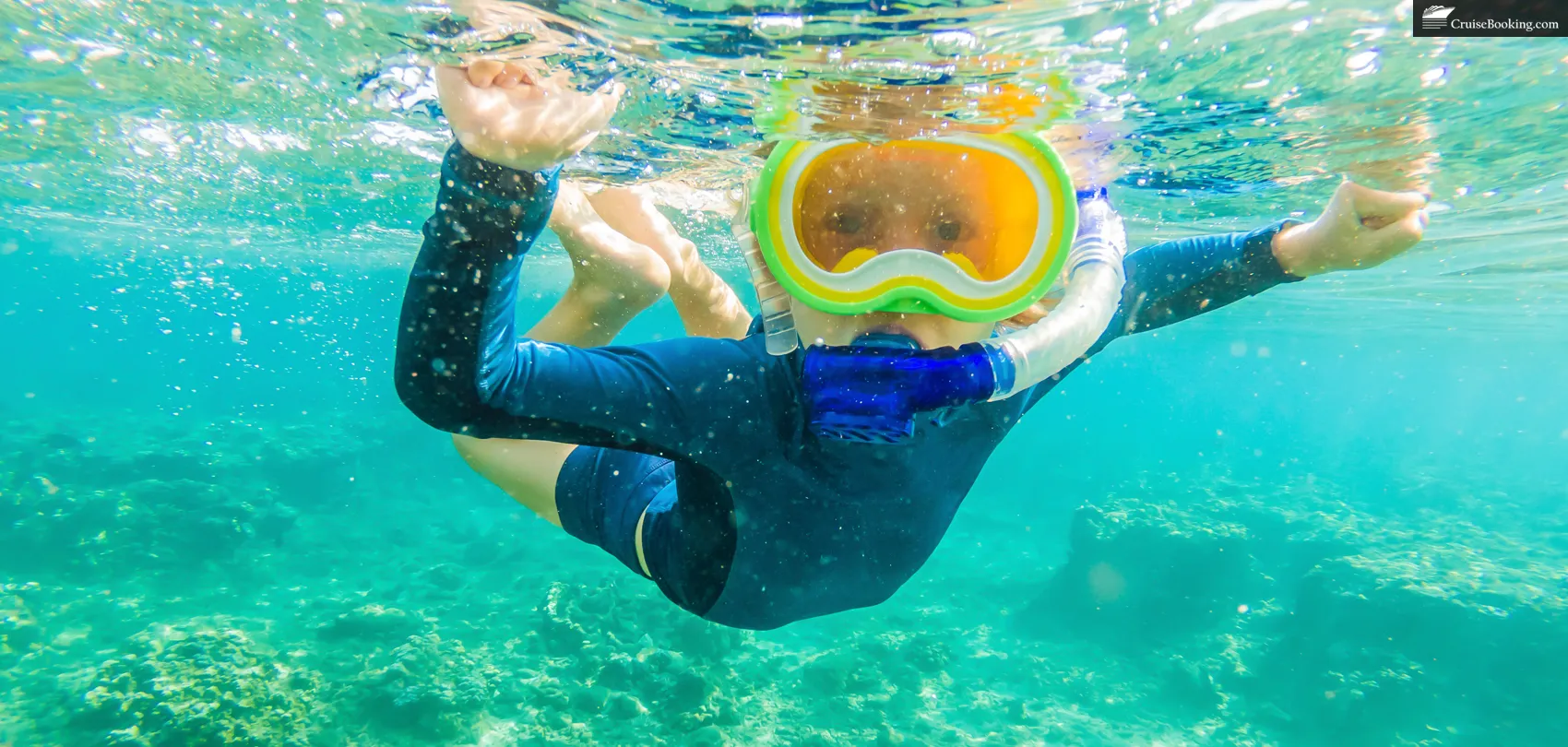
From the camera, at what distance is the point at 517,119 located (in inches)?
65.0

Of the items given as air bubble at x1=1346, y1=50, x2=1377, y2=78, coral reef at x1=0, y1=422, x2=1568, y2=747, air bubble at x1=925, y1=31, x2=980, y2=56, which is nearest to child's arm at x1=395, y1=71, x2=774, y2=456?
air bubble at x1=925, y1=31, x2=980, y2=56

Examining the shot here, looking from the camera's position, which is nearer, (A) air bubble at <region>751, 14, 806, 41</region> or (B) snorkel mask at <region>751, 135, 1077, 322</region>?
(B) snorkel mask at <region>751, 135, 1077, 322</region>

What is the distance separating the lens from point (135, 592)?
47.9 feet

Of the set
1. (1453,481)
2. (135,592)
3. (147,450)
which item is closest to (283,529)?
(135,592)

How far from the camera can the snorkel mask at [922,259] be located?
79.7 inches

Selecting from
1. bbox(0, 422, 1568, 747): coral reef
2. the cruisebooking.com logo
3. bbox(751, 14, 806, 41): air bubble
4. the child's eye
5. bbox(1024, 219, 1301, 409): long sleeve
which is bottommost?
bbox(0, 422, 1568, 747): coral reef

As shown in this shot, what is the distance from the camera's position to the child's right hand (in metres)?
1.65

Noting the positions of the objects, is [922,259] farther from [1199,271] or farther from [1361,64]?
[1361,64]

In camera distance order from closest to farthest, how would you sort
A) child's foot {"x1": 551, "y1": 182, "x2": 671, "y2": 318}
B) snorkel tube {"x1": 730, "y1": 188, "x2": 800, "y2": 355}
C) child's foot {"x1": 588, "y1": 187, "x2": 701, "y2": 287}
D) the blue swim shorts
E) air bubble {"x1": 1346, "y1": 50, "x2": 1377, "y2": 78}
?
snorkel tube {"x1": 730, "y1": 188, "x2": 800, "y2": 355}
the blue swim shorts
child's foot {"x1": 551, "y1": 182, "x2": 671, "y2": 318}
child's foot {"x1": 588, "y1": 187, "x2": 701, "y2": 287}
air bubble {"x1": 1346, "y1": 50, "x2": 1377, "y2": 78}

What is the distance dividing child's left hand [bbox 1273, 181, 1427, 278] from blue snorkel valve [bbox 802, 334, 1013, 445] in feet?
8.19

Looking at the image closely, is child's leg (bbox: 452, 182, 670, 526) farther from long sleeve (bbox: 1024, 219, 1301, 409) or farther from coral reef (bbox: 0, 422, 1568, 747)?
coral reef (bbox: 0, 422, 1568, 747)

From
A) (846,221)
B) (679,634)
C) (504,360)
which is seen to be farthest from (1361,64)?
(679,634)

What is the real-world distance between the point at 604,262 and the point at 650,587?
37.5 feet

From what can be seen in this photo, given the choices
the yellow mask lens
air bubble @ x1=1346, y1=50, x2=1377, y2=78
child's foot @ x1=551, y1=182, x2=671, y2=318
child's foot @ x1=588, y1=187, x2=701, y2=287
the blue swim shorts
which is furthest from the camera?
air bubble @ x1=1346, y1=50, x2=1377, y2=78
